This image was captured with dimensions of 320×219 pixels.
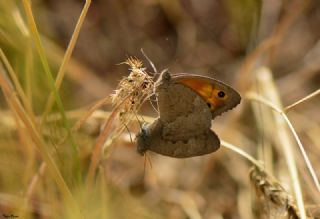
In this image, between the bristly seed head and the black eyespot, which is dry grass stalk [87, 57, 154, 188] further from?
the black eyespot

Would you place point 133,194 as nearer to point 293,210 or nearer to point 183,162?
point 183,162

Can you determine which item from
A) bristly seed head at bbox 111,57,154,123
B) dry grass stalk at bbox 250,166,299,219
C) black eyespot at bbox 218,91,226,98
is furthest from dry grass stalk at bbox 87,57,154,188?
dry grass stalk at bbox 250,166,299,219

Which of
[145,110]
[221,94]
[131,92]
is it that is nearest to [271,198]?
[221,94]

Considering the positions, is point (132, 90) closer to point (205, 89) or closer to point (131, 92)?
point (131, 92)

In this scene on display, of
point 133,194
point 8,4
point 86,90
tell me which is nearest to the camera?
point 8,4

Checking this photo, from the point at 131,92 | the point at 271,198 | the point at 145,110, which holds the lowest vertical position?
the point at 271,198

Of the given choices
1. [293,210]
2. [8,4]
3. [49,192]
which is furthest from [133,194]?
[293,210]
